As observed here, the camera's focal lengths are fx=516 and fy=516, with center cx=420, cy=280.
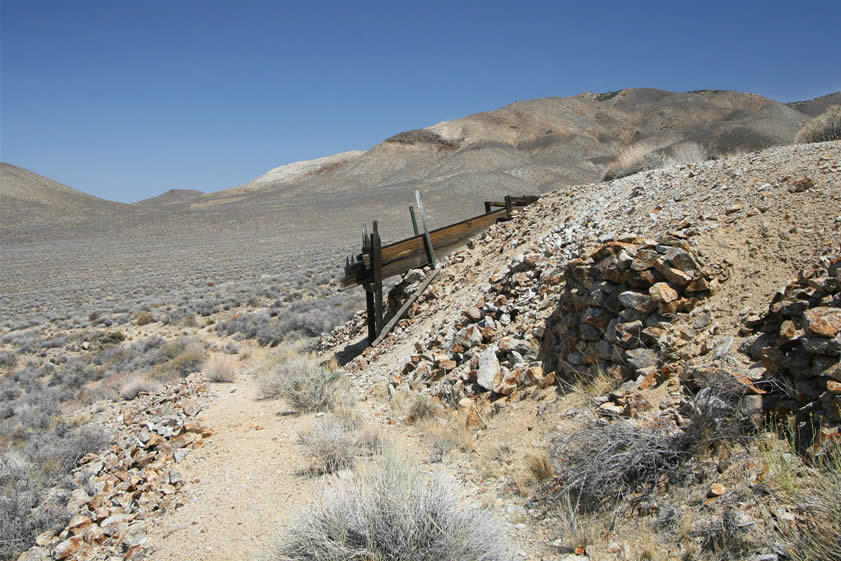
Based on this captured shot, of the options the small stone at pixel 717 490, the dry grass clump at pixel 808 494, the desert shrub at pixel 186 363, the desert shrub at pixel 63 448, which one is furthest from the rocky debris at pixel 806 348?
the desert shrub at pixel 186 363

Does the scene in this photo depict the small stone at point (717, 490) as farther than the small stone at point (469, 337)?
No

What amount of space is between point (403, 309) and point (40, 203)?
85688mm

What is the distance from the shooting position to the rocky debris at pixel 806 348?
2.80m

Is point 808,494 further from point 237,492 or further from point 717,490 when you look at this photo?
point 237,492

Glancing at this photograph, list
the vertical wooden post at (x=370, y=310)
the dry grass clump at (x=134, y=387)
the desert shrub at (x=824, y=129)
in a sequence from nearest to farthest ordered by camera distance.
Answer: the dry grass clump at (x=134, y=387)
the vertical wooden post at (x=370, y=310)
the desert shrub at (x=824, y=129)

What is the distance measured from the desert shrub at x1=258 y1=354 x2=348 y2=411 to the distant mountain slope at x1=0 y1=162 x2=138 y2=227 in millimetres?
71755

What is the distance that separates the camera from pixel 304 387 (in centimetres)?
674

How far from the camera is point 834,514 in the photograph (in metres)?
2.28

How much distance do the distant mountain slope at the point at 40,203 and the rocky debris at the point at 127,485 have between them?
7175 cm

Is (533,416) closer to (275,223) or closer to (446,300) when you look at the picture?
(446,300)

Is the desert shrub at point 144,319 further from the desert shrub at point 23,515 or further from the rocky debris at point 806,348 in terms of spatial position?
the rocky debris at point 806,348

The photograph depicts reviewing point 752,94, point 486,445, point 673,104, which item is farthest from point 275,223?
point 752,94

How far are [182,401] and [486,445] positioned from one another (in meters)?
5.07

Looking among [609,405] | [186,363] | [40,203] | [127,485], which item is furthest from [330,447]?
[40,203]
